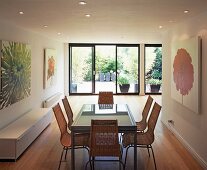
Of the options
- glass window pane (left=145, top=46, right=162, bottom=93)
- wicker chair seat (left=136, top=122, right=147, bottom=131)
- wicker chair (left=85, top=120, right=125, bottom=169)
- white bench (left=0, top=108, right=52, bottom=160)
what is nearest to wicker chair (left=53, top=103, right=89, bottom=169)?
wicker chair (left=85, top=120, right=125, bottom=169)

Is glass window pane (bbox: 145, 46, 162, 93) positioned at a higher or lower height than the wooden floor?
higher

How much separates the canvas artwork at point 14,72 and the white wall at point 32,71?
0.50 ft

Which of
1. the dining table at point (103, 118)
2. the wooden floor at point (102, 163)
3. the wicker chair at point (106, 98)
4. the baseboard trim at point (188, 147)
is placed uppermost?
the wicker chair at point (106, 98)

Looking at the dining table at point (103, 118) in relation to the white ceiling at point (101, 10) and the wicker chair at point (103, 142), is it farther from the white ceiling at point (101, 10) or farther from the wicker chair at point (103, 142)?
the white ceiling at point (101, 10)

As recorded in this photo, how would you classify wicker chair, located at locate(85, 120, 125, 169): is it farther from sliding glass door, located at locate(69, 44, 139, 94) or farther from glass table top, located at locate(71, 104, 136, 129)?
sliding glass door, located at locate(69, 44, 139, 94)

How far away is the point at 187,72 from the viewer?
16.3 feet

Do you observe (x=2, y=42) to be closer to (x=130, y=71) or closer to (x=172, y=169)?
(x=172, y=169)

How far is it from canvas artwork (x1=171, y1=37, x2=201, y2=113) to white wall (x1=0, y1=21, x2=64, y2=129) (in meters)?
3.35

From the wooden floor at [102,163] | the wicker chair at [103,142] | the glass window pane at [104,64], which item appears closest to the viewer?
the wicker chair at [103,142]

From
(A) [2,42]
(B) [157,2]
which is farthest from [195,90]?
(A) [2,42]

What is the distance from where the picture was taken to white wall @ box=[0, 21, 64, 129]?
5.26 meters

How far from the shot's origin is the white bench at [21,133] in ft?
14.4

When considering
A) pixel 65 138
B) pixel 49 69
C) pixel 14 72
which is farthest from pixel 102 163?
pixel 49 69

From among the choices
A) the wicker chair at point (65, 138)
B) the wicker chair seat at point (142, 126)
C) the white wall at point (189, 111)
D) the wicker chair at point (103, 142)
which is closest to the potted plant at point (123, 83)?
the white wall at point (189, 111)
